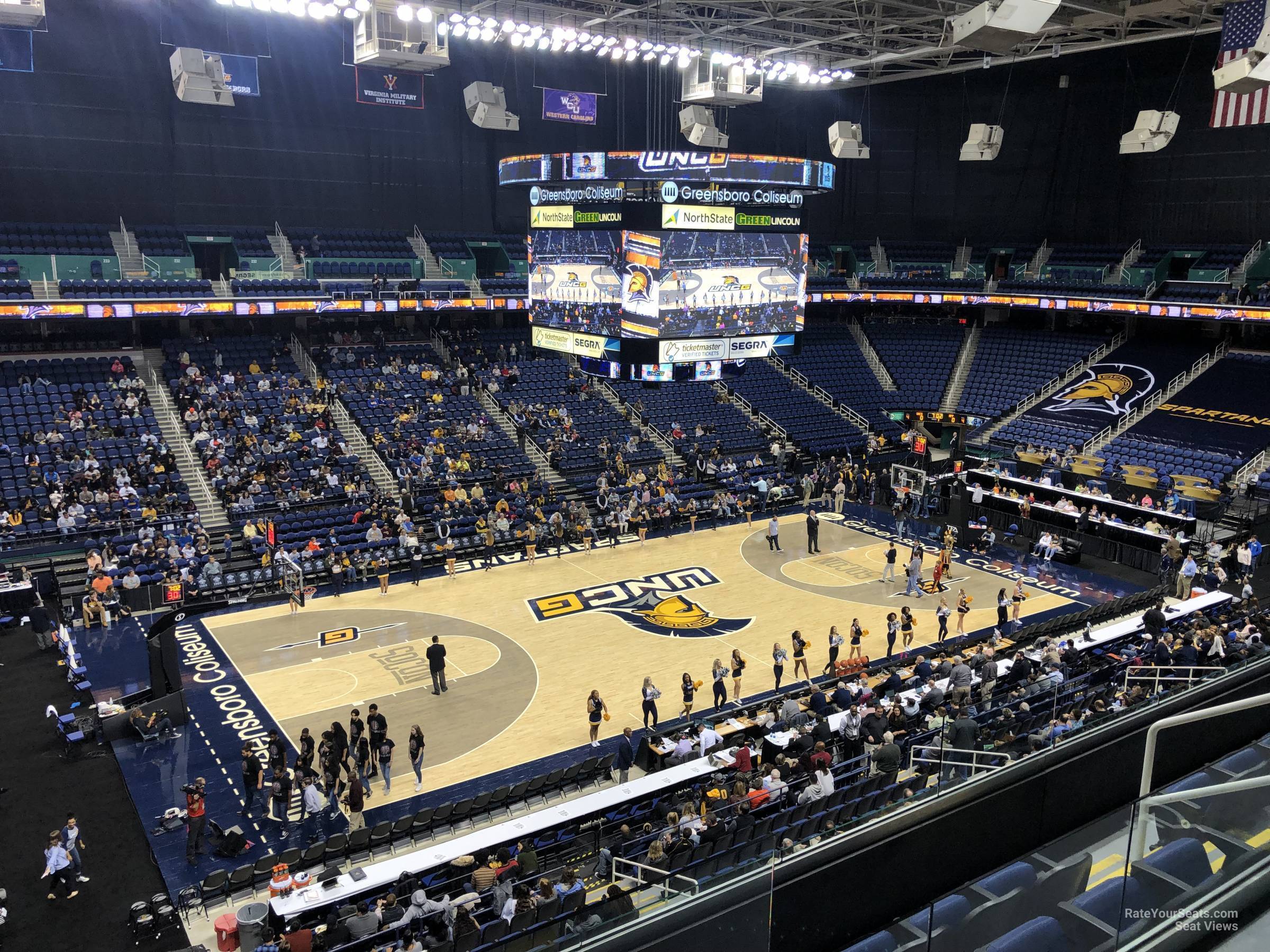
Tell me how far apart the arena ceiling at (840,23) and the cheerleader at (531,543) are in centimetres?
1590

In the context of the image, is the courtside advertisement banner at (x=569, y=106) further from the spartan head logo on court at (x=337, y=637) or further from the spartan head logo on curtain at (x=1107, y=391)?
the spartan head logo on court at (x=337, y=637)

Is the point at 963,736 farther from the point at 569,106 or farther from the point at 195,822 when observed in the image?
the point at 569,106

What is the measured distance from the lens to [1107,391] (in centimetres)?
3869

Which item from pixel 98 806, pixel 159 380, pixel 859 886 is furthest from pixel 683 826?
pixel 159 380

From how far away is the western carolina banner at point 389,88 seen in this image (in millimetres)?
36781

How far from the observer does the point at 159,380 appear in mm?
31266

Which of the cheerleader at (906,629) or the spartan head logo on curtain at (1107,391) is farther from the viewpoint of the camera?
the spartan head logo on curtain at (1107,391)

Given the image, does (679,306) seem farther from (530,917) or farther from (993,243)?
(993,243)

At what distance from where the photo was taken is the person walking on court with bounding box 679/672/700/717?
17.8 metres

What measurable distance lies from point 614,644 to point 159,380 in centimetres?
1935

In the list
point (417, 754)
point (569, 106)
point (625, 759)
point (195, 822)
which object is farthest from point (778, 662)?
point (569, 106)

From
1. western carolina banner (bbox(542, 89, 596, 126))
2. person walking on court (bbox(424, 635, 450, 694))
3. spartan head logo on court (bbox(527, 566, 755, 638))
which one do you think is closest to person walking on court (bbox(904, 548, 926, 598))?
spartan head logo on court (bbox(527, 566, 755, 638))

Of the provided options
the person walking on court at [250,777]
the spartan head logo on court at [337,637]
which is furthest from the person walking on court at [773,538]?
the person walking on court at [250,777]

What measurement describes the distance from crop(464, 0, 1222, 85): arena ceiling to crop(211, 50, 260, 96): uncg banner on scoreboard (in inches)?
350
